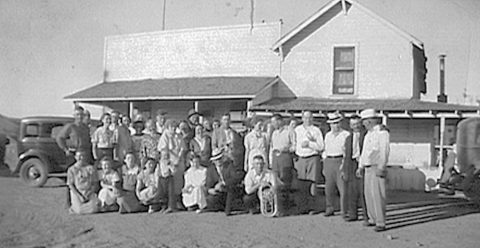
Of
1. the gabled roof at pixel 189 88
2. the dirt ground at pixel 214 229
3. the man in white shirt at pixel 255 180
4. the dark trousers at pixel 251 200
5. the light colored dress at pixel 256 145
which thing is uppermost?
the gabled roof at pixel 189 88

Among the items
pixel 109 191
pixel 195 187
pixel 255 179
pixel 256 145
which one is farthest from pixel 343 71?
pixel 109 191

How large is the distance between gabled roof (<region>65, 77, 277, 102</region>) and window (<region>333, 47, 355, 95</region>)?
1250 mm

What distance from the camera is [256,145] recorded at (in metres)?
6.36

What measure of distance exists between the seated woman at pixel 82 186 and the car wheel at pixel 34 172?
236 cm

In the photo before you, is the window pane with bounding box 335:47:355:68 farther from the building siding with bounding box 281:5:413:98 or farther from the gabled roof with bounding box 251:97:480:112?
the gabled roof with bounding box 251:97:480:112

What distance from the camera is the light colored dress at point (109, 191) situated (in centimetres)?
588

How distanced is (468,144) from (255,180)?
3.62 meters

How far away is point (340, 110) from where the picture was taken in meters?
9.50

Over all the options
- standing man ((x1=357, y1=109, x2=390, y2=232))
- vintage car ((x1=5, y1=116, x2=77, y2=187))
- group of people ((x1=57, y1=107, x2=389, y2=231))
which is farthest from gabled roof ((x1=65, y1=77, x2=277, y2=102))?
standing man ((x1=357, y1=109, x2=390, y2=232))

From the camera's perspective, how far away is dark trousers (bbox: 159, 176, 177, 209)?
6.09 m

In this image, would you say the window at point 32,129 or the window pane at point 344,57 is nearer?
the window at point 32,129

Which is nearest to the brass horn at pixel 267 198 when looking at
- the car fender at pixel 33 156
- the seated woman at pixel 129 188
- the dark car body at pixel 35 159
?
the seated woman at pixel 129 188

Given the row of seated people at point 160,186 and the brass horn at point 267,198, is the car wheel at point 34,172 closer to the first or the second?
the row of seated people at point 160,186

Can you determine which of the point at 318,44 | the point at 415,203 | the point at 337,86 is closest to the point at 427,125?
the point at 337,86
